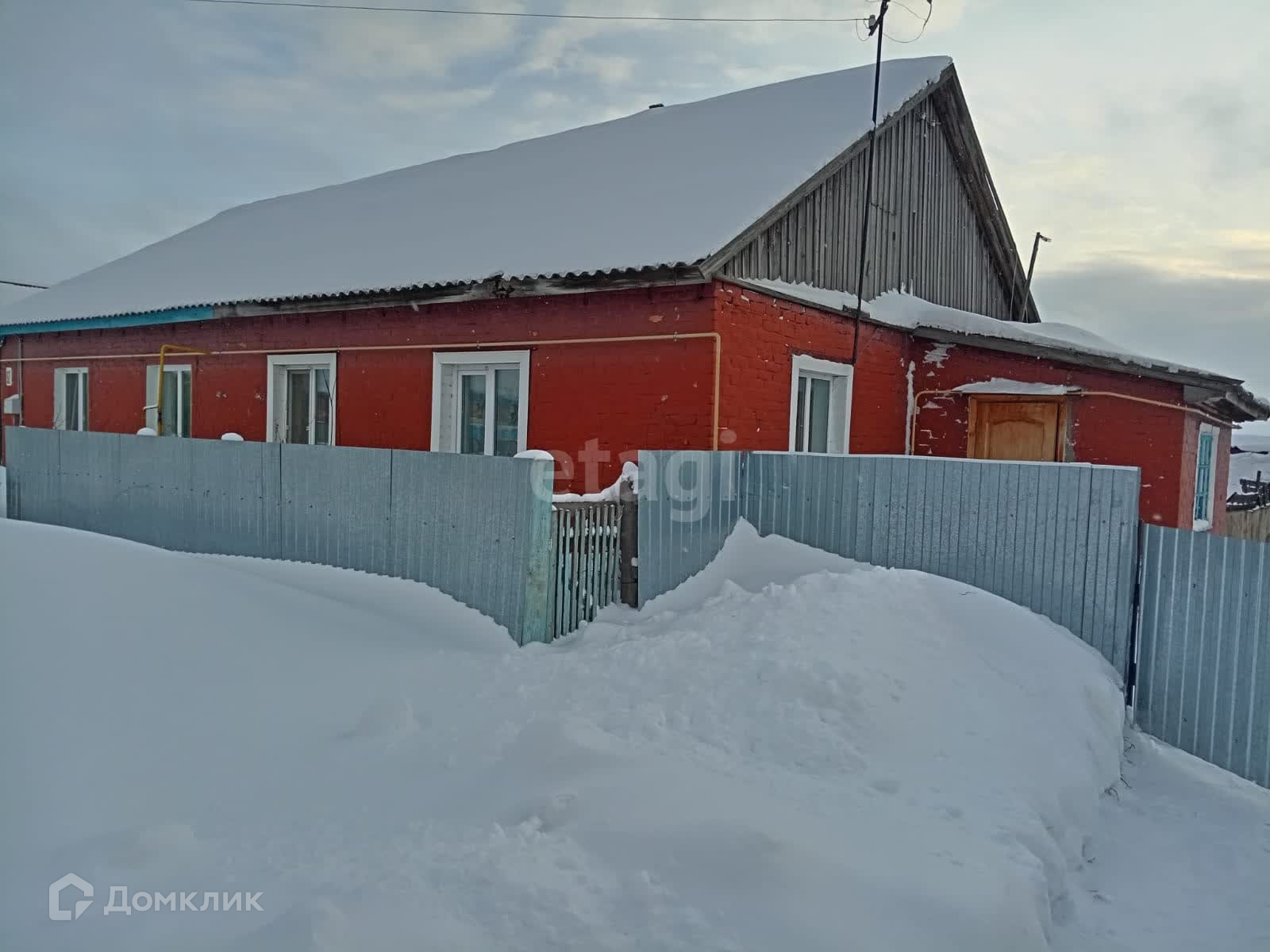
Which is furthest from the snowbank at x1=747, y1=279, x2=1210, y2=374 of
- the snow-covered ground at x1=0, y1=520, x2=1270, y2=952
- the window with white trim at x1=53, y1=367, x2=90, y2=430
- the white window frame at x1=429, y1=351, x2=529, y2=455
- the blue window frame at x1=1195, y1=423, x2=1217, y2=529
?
the window with white trim at x1=53, y1=367, x2=90, y2=430

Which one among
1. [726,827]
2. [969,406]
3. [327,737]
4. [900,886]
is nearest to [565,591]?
[327,737]

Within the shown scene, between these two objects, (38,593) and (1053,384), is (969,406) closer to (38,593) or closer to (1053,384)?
(1053,384)

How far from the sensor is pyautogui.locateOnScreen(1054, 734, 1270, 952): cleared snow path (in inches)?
121

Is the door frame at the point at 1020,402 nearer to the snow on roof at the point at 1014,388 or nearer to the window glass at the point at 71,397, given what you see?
the snow on roof at the point at 1014,388

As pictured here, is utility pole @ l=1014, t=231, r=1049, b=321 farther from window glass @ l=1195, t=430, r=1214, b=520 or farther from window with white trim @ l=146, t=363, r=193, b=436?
window with white trim @ l=146, t=363, r=193, b=436

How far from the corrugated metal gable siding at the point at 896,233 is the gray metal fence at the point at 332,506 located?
3.26 metres

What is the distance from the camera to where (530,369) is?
8.71 m

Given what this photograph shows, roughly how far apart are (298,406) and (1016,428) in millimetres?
9311

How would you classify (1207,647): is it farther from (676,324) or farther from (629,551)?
(676,324)

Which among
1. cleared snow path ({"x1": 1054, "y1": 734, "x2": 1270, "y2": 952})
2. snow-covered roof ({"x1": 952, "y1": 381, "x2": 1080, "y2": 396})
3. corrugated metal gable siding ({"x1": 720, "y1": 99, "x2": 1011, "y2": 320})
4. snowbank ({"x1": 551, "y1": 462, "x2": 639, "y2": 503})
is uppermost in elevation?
corrugated metal gable siding ({"x1": 720, "y1": 99, "x2": 1011, "y2": 320})

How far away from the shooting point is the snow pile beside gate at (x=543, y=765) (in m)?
2.64

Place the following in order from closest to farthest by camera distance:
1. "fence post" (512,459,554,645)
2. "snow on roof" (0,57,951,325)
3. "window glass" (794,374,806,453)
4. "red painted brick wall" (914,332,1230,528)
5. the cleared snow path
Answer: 1. the cleared snow path
2. "fence post" (512,459,554,645)
3. "snow on roof" (0,57,951,325)
4. "red painted brick wall" (914,332,1230,528)
5. "window glass" (794,374,806,453)

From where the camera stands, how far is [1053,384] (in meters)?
9.27

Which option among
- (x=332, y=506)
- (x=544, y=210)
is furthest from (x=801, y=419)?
(x=332, y=506)
